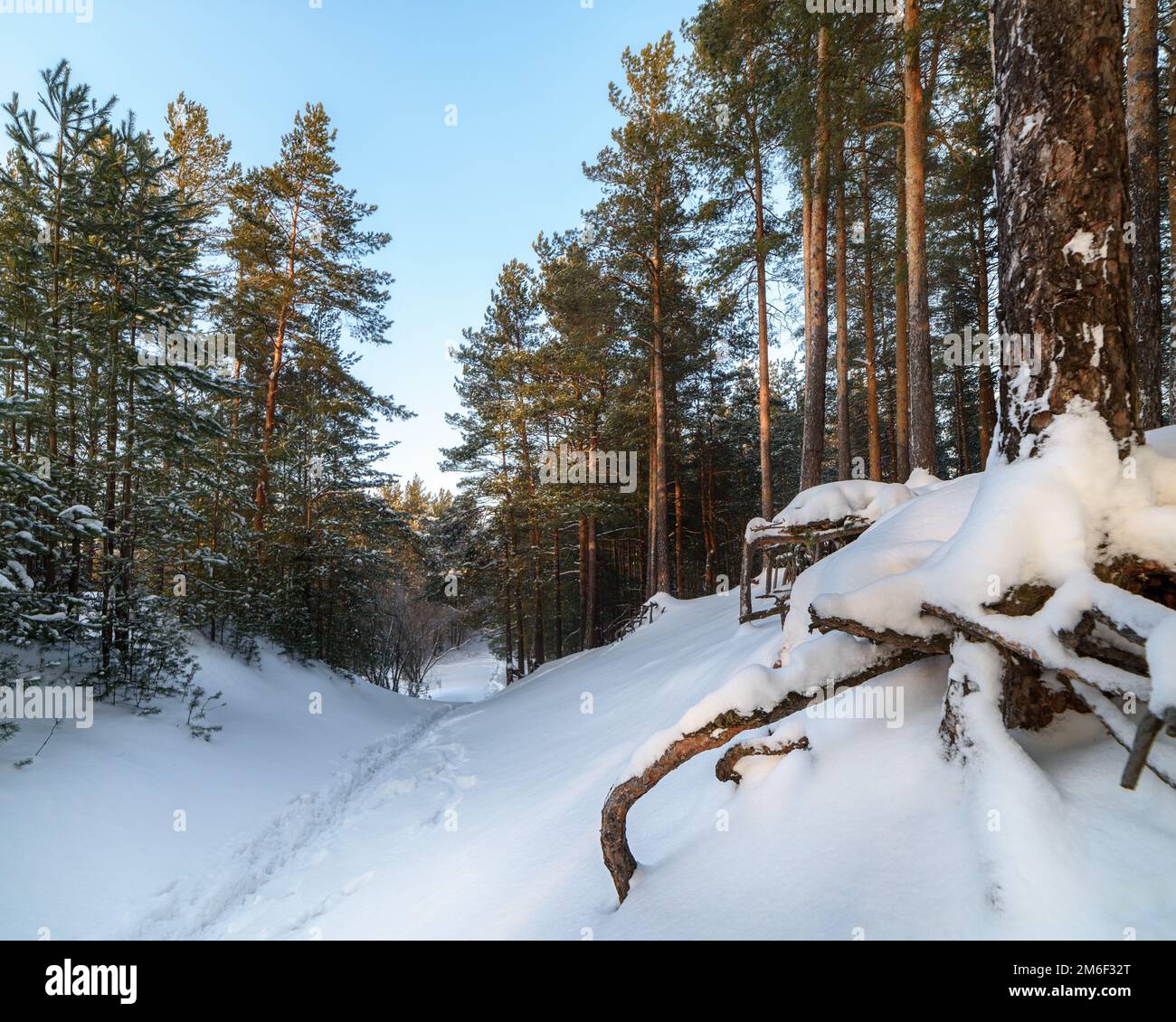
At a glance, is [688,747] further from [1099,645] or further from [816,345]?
[816,345]

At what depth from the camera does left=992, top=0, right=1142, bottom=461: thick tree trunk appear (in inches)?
84.4

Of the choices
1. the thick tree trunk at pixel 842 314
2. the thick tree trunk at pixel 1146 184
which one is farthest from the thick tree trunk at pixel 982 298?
the thick tree trunk at pixel 1146 184

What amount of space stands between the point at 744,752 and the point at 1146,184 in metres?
9.13

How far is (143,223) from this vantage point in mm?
8094

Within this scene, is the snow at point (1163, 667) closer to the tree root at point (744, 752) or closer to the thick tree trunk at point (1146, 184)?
the tree root at point (744, 752)

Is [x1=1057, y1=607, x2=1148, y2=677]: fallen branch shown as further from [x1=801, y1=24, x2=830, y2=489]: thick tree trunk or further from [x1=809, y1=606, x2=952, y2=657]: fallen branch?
[x1=801, y1=24, x2=830, y2=489]: thick tree trunk

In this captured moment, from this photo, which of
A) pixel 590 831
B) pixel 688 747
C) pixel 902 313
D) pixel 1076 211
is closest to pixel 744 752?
pixel 688 747

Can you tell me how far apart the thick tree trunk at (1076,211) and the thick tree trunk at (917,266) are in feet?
22.5

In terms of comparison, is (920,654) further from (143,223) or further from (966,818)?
(143,223)

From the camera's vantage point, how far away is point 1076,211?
2.16 metres

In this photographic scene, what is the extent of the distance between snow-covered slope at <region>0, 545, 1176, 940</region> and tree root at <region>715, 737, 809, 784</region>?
0.23ft

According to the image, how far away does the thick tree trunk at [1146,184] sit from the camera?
6.54 m
